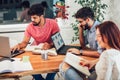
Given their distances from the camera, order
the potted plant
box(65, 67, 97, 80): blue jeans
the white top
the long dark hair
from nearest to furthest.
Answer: the white top
the long dark hair
box(65, 67, 97, 80): blue jeans
the potted plant

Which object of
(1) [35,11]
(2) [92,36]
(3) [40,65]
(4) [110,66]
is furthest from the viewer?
(1) [35,11]

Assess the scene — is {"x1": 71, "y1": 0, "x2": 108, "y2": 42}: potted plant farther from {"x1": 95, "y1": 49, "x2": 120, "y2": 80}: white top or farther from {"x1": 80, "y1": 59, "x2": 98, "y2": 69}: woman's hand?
{"x1": 95, "y1": 49, "x2": 120, "y2": 80}: white top

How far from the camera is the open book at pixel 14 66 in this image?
2152 mm

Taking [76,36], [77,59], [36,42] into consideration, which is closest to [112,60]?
[77,59]

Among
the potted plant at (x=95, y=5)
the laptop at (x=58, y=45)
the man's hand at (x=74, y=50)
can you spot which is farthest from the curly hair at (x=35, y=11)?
the potted plant at (x=95, y=5)

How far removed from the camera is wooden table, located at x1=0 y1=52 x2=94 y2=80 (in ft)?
6.96

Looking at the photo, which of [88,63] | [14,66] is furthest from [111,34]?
[14,66]

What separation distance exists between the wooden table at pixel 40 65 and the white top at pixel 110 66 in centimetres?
49

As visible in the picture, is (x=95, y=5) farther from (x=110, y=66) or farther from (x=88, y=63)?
(x=110, y=66)

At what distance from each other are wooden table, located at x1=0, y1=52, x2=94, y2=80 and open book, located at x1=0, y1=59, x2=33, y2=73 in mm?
42

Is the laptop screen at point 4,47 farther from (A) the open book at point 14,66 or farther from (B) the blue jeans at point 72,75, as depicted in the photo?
(B) the blue jeans at point 72,75

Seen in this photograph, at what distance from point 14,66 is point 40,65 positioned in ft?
0.78

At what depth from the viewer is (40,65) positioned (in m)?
2.34

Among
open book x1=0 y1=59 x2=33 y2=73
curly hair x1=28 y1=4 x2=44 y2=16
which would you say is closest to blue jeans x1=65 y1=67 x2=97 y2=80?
open book x1=0 y1=59 x2=33 y2=73
